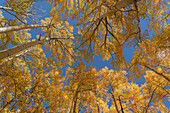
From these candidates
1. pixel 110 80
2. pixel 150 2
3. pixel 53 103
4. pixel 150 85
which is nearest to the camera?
pixel 150 2

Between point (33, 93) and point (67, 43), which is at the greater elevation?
point (67, 43)

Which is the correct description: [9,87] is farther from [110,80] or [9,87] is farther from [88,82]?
[110,80]

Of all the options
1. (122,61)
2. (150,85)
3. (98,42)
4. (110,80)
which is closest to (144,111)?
(150,85)

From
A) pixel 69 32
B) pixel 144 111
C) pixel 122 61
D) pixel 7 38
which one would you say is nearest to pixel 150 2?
pixel 122 61

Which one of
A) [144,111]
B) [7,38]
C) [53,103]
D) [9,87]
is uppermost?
[7,38]

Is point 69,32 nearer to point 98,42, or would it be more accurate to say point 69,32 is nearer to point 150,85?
point 98,42

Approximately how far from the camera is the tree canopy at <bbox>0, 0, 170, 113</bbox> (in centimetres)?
351

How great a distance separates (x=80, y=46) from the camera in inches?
166

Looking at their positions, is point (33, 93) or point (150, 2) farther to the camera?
point (33, 93)

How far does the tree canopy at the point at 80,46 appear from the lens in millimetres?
3512

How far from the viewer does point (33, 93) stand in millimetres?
4465

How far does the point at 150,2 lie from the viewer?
10.4ft

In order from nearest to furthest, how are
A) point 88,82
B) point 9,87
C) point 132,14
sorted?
point 132,14
point 9,87
point 88,82

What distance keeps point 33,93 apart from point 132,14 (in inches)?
244
